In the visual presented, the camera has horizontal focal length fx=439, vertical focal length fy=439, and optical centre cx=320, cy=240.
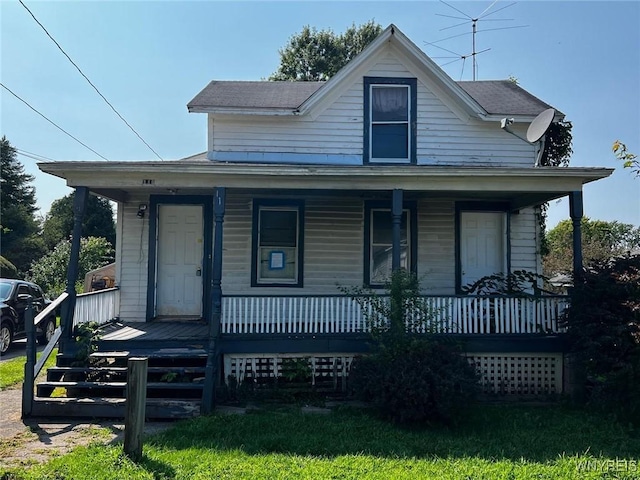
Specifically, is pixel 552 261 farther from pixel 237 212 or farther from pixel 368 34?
pixel 368 34

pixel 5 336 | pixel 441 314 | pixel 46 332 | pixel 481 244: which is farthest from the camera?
pixel 46 332

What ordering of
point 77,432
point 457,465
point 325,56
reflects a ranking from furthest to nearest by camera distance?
point 325,56
point 77,432
point 457,465

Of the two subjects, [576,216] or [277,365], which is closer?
[277,365]

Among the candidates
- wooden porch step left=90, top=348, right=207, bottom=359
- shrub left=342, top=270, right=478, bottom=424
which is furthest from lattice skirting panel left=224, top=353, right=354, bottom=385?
shrub left=342, top=270, right=478, bottom=424

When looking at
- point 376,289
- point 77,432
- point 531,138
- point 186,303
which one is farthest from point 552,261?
point 77,432

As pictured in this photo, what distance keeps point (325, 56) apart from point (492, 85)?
18.6 m

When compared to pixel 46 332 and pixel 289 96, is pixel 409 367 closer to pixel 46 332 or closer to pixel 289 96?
pixel 289 96

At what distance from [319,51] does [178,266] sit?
904 inches

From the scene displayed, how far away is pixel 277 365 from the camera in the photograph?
706 cm

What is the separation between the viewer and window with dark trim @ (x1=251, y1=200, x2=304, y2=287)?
8.72 metres

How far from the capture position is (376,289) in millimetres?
8742

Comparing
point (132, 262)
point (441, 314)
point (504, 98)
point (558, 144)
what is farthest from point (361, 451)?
point (558, 144)

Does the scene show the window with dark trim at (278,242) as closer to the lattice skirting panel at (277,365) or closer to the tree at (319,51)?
the lattice skirting panel at (277,365)

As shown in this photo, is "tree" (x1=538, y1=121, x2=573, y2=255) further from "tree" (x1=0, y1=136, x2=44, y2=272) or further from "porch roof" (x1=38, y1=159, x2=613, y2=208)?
"tree" (x1=0, y1=136, x2=44, y2=272)
